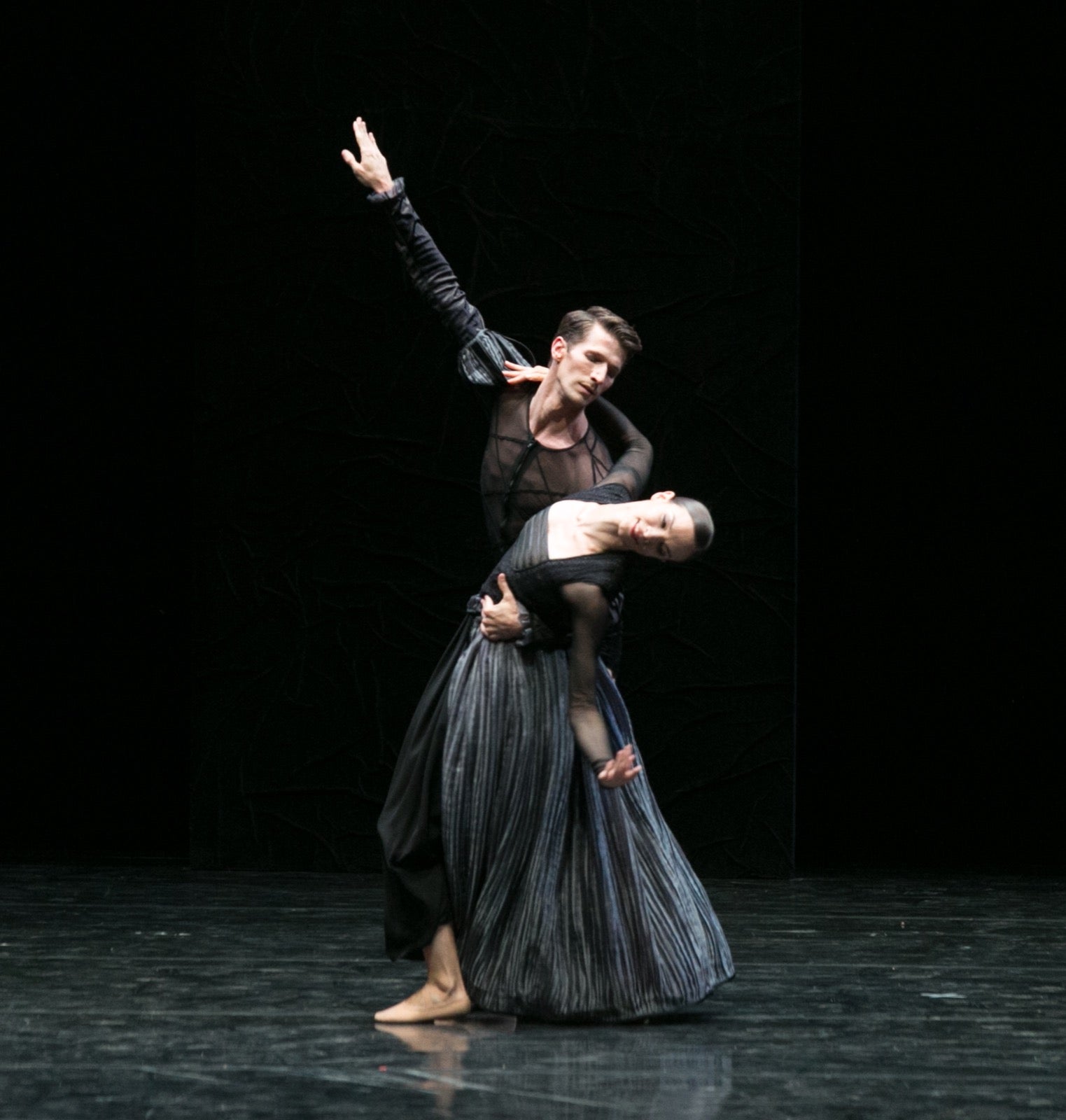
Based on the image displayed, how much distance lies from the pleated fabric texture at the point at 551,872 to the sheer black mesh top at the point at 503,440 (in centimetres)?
29

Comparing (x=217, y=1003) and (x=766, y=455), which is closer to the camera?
(x=217, y=1003)

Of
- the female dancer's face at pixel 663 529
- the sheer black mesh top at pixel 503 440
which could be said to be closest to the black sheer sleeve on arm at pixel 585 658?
the female dancer's face at pixel 663 529

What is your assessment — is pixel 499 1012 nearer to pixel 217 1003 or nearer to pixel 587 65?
pixel 217 1003

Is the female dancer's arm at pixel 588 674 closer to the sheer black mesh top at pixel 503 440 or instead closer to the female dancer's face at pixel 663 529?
the female dancer's face at pixel 663 529

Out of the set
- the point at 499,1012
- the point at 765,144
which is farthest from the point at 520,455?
the point at 765,144

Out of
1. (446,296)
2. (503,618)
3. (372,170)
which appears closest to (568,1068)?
(503,618)

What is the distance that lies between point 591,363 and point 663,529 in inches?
14.6

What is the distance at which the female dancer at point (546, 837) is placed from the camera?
3.10m

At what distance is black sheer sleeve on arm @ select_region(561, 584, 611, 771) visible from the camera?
3049mm

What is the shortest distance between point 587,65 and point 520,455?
2511 mm

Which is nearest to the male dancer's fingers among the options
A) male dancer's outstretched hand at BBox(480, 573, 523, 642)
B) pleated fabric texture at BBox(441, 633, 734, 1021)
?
male dancer's outstretched hand at BBox(480, 573, 523, 642)

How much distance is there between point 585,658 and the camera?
3074 millimetres

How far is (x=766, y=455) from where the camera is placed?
5.40 metres

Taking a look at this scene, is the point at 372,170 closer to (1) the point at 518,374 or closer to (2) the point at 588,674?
(1) the point at 518,374
